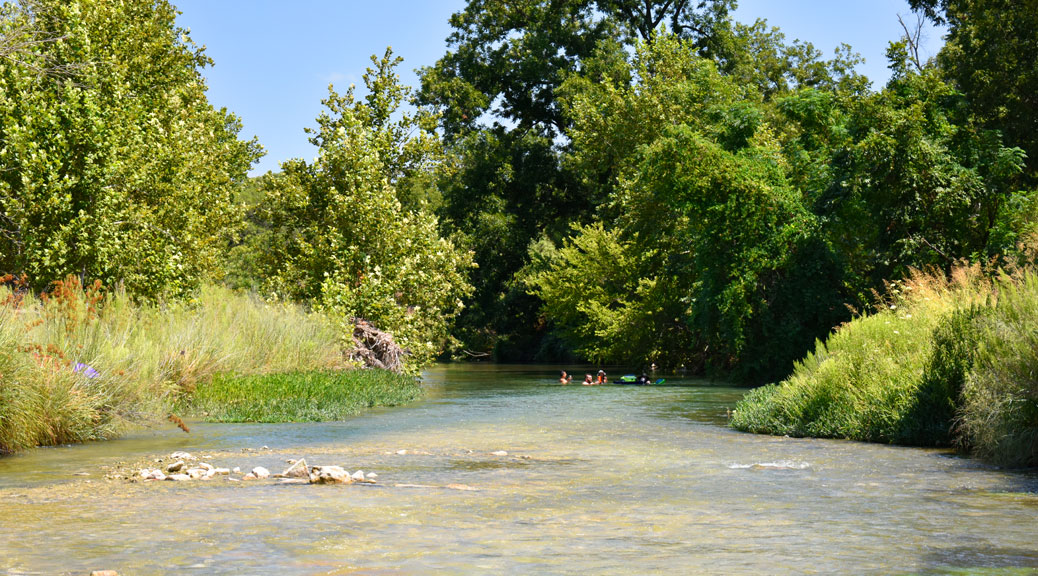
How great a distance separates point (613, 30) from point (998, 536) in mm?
54097

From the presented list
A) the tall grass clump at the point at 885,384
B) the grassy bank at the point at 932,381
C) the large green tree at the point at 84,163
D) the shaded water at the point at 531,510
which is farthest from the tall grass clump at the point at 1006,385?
the large green tree at the point at 84,163

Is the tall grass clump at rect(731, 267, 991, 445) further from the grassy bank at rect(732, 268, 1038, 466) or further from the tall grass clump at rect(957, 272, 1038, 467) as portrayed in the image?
the tall grass clump at rect(957, 272, 1038, 467)

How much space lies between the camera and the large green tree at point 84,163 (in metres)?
22.8

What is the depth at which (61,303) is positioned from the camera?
20531 millimetres

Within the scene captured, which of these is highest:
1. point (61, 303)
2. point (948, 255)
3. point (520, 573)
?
point (948, 255)

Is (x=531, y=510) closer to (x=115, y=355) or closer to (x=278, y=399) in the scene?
(x=115, y=355)

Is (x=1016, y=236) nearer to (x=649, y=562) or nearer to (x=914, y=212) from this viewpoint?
(x=914, y=212)

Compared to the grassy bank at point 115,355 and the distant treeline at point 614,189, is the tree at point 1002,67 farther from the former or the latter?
the grassy bank at point 115,355

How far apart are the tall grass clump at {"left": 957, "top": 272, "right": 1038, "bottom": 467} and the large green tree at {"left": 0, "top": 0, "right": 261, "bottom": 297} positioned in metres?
16.5

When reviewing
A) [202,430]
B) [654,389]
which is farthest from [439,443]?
[654,389]

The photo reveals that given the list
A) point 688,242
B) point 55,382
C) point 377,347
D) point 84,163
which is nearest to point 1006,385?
point 55,382

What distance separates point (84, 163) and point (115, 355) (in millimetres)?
7914

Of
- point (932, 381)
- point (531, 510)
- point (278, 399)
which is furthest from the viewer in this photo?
point (278, 399)

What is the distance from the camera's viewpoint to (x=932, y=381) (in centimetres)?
1694
